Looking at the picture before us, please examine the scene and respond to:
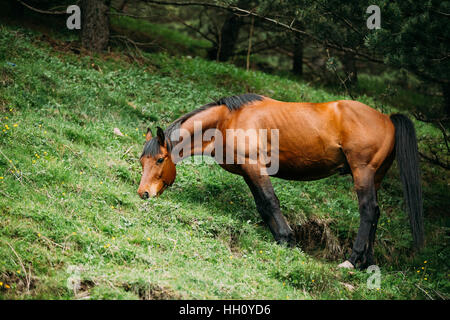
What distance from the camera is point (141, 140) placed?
9445 mm

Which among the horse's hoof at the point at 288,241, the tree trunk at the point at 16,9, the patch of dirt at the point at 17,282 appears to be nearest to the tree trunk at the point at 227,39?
the tree trunk at the point at 16,9

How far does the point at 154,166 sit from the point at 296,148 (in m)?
2.22

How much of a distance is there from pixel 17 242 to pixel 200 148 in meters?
3.24

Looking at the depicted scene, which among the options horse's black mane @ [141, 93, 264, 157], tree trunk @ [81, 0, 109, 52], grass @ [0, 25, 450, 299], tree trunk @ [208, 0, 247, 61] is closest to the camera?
grass @ [0, 25, 450, 299]

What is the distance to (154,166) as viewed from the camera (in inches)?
295

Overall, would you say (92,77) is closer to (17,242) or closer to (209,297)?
(17,242)

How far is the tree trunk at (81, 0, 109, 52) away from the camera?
12359 millimetres

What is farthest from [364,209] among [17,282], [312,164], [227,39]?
[227,39]

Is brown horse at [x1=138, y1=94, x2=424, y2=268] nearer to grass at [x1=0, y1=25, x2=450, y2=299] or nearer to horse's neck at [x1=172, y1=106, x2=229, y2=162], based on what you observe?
horse's neck at [x1=172, y1=106, x2=229, y2=162]

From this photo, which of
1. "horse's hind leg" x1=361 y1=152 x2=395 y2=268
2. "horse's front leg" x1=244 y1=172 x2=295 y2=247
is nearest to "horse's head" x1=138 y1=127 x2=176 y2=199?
"horse's front leg" x1=244 y1=172 x2=295 y2=247

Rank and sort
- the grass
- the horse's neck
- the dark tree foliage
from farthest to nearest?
the horse's neck, the dark tree foliage, the grass

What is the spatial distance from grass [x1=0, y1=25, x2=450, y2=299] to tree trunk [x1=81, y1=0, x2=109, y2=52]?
0.70m

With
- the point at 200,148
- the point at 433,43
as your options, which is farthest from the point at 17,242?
the point at 433,43

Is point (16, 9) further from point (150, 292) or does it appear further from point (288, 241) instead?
point (150, 292)
